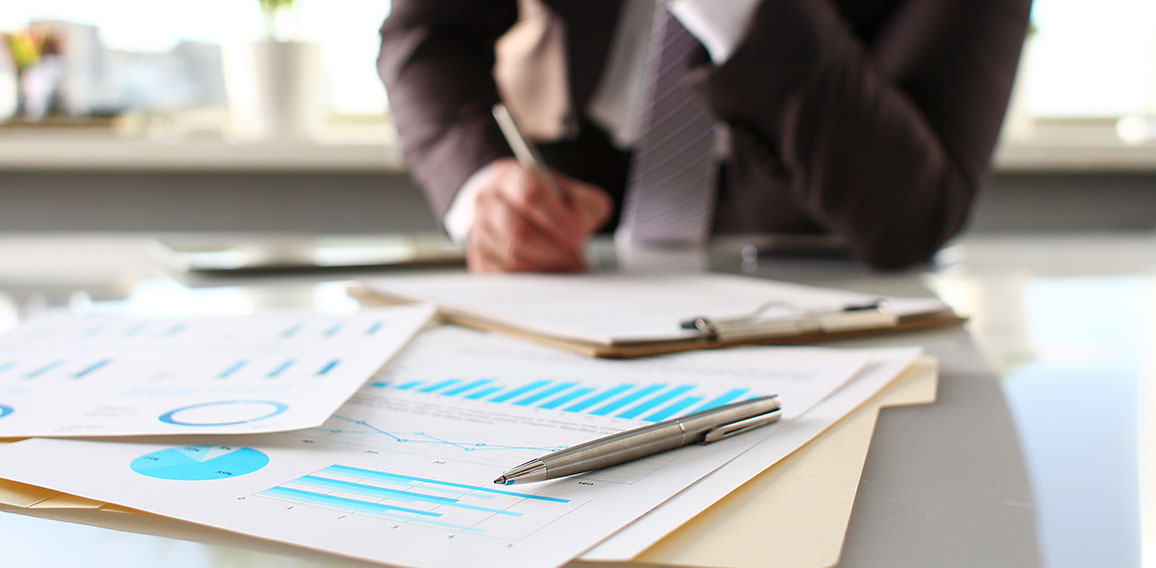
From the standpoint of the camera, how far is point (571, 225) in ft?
2.61

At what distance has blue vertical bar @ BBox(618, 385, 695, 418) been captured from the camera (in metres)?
0.36

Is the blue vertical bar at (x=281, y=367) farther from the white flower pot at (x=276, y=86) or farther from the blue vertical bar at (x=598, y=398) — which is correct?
the white flower pot at (x=276, y=86)

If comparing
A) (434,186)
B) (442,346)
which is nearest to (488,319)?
(442,346)

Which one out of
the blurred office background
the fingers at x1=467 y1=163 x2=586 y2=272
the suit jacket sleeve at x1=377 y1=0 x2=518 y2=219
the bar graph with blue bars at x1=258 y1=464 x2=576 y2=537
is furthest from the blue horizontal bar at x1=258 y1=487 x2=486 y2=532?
the blurred office background

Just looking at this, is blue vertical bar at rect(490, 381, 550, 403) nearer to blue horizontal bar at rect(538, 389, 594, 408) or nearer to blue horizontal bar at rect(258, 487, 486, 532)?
blue horizontal bar at rect(538, 389, 594, 408)

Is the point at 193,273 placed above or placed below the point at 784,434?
above

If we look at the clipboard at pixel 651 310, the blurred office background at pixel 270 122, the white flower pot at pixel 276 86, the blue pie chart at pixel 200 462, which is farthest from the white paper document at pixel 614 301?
the white flower pot at pixel 276 86

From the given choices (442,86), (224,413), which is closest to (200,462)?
(224,413)

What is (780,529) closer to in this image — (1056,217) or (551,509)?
(551,509)

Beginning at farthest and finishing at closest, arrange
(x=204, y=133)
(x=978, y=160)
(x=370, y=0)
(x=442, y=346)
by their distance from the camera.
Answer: (x=370, y=0) < (x=204, y=133) < (x=978, y=160) < (x=442, y=346)

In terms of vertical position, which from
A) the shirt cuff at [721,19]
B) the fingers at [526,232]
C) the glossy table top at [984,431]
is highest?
the shirt cuff at [721,19]

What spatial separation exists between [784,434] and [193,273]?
27.9 inches

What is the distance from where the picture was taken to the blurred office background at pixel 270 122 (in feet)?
5.73

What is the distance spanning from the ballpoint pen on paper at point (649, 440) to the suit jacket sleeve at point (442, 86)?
620 mm
